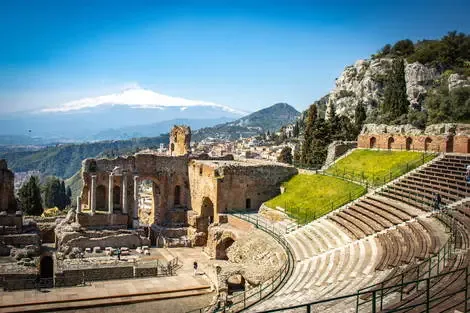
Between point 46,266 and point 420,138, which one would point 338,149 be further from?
point 46,266

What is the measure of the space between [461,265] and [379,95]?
8493 centimetres

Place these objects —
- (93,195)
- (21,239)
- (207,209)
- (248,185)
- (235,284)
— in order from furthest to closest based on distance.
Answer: (207,209)
(248,185)
(93,195)
(21,239)
(235,284)

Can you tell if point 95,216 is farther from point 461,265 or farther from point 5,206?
point 461,265

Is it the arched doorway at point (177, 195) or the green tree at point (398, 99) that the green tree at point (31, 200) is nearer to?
the arched doorway at point (177, 195)

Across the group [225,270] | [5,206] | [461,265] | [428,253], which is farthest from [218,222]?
[461,265]

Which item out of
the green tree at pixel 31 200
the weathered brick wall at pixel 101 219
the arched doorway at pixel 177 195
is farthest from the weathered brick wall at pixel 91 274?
the green tree at pixel 31 200

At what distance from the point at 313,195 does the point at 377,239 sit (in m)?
15.3

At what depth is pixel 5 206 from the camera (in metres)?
46.1

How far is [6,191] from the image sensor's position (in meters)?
46.2

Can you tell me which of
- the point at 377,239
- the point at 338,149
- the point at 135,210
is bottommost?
the point at 135,210

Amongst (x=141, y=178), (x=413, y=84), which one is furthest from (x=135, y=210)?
(x=413, y=84)

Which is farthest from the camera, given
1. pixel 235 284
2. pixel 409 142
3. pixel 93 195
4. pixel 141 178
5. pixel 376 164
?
pixel 141 178

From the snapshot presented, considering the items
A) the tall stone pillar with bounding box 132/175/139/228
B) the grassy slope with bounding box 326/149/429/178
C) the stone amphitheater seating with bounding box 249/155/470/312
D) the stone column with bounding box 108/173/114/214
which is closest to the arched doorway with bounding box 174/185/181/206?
the tall stone pillar with bounding box 132/175/139/228

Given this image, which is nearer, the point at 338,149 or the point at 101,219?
the point at 101,219
